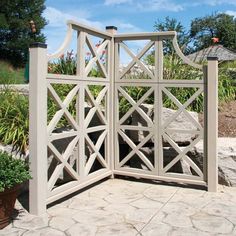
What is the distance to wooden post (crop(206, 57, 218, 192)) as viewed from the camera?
198 inches

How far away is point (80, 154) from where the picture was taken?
4.92m

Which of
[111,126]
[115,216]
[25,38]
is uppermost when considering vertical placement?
[25,38]

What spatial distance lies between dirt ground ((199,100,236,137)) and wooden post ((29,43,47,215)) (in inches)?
119

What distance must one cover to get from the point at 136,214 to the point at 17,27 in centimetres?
2992

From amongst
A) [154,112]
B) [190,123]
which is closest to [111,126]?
[154,112]

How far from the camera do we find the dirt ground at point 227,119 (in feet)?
20.6

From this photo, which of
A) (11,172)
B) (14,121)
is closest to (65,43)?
(14,121)

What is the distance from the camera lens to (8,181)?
148 inches

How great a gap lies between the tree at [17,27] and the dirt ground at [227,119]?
24436 millimetres

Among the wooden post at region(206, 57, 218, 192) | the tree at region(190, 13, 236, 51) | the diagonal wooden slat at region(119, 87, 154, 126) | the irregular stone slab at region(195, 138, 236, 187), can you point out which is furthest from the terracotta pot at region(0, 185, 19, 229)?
the tree at region(190, 13, 236, 51)

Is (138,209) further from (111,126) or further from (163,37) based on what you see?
(163,37)

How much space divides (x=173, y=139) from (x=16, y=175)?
2.50m

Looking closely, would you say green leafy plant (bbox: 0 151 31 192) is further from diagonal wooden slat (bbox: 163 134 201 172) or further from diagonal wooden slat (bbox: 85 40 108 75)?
diagonal wooden slat (bbox: 163 134 201 172)

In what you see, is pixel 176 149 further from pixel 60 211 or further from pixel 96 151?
pixel 60 211
